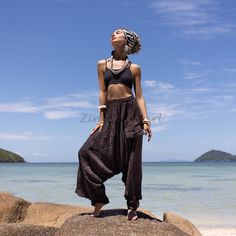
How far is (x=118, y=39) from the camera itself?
6.79 metres

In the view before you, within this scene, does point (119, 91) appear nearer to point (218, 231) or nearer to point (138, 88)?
point (138, 88)

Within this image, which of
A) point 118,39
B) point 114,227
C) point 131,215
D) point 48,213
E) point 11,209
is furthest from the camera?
point 48,213

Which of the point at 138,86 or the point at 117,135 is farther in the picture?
the point at 138,86

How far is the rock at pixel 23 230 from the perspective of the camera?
7168 millimetres

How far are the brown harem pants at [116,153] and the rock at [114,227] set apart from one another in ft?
0.85

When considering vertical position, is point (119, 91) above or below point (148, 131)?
above

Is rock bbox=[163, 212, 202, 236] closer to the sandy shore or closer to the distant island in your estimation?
the sandy shore

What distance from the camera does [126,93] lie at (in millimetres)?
6711

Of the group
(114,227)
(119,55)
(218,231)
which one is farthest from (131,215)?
(218,231)

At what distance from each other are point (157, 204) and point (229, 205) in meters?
3.10

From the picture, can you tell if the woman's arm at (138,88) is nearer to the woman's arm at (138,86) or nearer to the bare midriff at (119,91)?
the woman's arm at (138,86)

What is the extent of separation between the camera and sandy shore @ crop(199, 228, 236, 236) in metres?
14.1

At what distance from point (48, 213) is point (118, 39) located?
15.4 ft

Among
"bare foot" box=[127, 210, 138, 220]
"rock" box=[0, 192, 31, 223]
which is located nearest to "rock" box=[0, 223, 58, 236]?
"bare foot" box=[127, 210, 138, 220]
